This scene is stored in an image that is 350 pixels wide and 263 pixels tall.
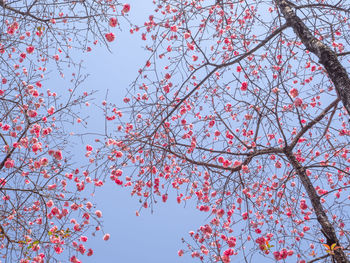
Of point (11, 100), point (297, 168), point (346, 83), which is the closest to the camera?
point (346, 83)

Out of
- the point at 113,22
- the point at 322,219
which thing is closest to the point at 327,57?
the point at 322,219

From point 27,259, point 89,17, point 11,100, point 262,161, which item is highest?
point 89,17

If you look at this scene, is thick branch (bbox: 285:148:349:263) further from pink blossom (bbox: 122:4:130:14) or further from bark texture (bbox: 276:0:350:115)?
pink blossom (bbox: 122:4:130:14)

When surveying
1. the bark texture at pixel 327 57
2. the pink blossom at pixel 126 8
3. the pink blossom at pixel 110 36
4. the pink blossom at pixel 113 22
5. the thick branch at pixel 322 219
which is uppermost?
the pink blossom at pixel 126 8

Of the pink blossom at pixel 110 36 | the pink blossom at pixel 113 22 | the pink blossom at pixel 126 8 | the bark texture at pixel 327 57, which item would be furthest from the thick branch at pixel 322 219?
the pink blossom at pixel 126 8

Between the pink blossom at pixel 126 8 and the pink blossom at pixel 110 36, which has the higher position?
the pink blossom at pixel 126 8

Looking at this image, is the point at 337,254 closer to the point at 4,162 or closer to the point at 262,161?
the point at 262,161

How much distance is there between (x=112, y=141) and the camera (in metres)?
4.30

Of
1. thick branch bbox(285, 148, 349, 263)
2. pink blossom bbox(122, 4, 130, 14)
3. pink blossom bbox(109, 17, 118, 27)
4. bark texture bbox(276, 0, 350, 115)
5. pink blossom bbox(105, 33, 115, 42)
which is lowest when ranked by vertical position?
thick branch bbox(285, 148, 349, 263)

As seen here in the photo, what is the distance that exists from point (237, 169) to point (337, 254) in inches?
62.8

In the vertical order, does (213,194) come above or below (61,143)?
below

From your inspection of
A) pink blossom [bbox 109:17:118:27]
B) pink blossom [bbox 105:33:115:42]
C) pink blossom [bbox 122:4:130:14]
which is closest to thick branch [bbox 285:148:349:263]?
pink blossom [bbox 109:17:118:27]

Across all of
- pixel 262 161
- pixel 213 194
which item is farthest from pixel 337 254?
pixel 213 194

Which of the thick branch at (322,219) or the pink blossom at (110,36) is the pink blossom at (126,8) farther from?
the thick branch at (322,219)
